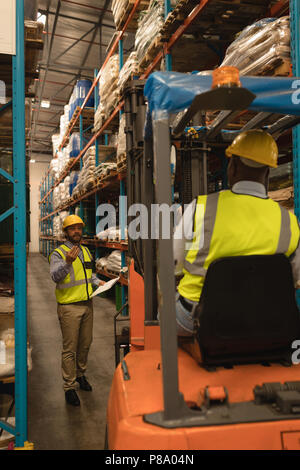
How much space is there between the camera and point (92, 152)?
365 inches

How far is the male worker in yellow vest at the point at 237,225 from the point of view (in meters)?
1.84

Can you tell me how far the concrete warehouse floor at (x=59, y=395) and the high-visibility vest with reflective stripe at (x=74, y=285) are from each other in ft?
3.56

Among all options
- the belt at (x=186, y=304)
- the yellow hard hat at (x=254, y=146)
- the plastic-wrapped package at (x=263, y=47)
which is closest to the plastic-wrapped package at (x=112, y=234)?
the plastic-wrapped package at (x=263, y=47)

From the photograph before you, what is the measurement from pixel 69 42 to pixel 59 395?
12985mm

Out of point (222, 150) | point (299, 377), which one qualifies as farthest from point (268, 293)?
point (222, 150)

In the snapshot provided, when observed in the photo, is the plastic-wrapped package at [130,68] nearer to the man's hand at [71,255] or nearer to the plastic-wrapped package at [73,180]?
the man's hand at [71,255]

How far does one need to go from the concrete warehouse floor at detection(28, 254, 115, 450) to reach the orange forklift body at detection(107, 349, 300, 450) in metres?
1.44

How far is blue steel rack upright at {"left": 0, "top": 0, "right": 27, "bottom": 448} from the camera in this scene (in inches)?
116

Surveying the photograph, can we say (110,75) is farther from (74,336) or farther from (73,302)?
(74,336)

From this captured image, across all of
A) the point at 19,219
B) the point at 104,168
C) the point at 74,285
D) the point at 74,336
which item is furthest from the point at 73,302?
the point at 104,168

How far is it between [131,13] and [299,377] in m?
6.39

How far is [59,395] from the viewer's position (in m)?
4.09

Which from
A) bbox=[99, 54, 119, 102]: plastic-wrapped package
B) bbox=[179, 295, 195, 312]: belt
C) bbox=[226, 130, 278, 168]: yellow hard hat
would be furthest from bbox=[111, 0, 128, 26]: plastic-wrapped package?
bbox=[179, 295, 195, 312]: belt
